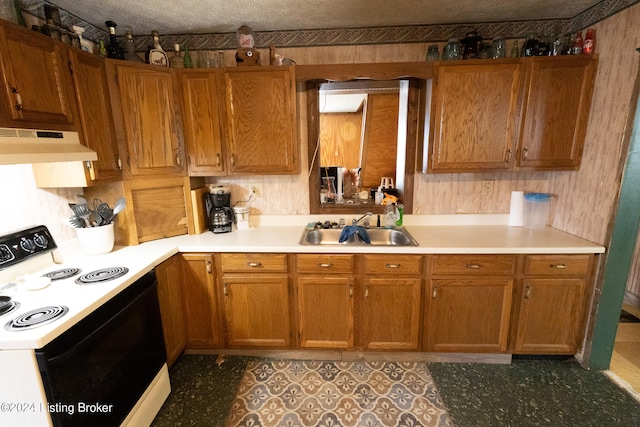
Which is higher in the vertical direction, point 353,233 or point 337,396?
point 353,233

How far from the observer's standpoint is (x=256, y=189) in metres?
2.46

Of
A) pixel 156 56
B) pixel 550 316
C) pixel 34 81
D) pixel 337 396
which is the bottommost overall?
pixel 337 396

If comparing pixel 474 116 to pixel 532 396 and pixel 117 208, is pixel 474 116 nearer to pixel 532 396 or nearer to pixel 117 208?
pixel 532 396

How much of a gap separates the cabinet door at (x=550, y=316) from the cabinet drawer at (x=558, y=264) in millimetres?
59

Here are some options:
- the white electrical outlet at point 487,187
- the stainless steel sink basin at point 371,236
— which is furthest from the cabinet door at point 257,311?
the white electrical outlet at point 487,187

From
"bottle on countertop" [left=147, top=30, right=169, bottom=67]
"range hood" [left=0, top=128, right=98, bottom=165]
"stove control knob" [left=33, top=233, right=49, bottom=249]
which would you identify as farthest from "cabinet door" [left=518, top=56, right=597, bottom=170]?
"stove control knob" [left=33, top=233, right=49, bottom=249]

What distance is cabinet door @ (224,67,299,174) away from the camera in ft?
6.56

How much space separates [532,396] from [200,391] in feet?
6.86

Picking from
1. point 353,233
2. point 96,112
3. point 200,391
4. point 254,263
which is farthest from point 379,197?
point 96,112

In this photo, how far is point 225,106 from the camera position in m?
2.04

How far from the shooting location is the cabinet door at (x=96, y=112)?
1.57m

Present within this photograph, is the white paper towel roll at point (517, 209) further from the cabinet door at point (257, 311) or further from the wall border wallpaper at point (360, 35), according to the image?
the cabinet door at point (257, 311)

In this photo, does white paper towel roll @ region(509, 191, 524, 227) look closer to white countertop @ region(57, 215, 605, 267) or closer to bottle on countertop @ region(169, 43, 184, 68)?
white countertop @ region(57, 215, 605, 267)

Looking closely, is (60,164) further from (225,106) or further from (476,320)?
(476,320)
